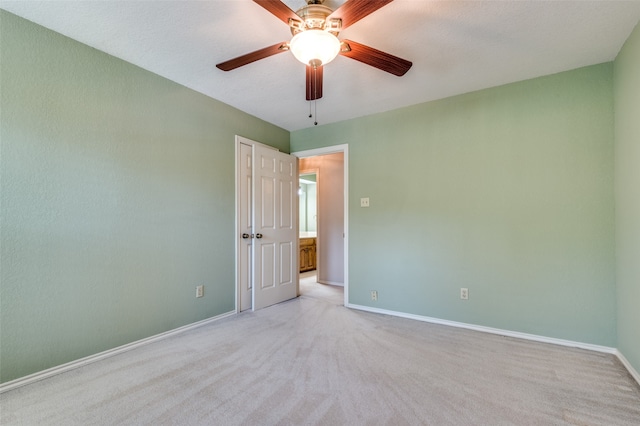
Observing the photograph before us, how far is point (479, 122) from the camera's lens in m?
2.94

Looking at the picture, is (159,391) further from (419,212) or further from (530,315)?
(530,315)

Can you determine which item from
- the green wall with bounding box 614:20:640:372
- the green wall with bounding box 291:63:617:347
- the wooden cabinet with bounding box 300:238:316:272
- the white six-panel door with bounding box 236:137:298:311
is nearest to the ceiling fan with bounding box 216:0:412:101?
the green wall with bounding box 291:63:617:347

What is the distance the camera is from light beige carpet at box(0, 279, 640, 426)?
5.28 feet

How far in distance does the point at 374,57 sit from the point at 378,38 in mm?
468

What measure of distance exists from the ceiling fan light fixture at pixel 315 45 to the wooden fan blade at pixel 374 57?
0.09 meters

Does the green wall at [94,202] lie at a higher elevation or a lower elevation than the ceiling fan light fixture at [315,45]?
lower

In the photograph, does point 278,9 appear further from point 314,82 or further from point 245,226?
point 245,226

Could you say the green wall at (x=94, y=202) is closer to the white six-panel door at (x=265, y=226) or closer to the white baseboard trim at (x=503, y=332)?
the white six-panel door at (x=265, y=226)

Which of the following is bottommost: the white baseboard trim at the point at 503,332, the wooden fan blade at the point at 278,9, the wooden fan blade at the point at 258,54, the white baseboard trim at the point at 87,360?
the white baseboard trim at the point at 503,332

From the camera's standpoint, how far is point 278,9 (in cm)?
145

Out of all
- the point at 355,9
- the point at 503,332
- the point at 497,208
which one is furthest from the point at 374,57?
the point at 503,332

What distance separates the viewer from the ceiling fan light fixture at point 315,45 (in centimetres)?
157

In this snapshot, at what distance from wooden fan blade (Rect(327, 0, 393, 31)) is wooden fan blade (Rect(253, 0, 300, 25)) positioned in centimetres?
20

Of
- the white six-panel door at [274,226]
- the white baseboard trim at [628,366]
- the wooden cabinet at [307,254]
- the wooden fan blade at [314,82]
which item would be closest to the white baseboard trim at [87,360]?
the white six-panel door at [274,226]
